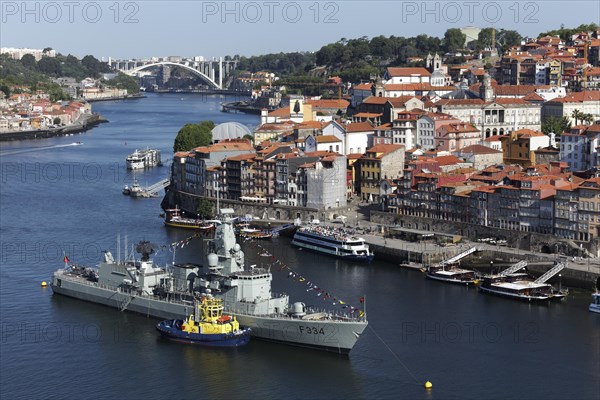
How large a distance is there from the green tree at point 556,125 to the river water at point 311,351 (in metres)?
12.2

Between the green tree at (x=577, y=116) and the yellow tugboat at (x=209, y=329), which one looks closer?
the yellow tugboat at (x=209, y=329)

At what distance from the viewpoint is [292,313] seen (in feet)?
63.7

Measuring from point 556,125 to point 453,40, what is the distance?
25510 millimetres

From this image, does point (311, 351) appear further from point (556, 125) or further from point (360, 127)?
point (556, 125)

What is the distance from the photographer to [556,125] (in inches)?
1467

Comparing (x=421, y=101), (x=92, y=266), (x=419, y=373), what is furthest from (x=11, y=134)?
(x=419, y=373)

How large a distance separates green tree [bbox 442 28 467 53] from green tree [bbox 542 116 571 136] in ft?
77.7

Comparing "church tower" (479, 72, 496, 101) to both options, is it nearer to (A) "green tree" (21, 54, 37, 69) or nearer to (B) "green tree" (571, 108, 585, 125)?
(B) "green tree" (571, 108, 585, 125)

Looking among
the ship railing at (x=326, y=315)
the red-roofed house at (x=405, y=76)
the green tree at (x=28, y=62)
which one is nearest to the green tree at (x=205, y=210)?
the ship railing at (x=326, y=315)

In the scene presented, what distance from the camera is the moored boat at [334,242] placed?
85.6 feet

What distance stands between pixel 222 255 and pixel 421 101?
67.3 ft

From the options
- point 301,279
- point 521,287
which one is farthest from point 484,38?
point 521,287

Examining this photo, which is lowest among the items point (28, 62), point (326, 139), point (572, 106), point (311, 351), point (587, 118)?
point (311, 351)

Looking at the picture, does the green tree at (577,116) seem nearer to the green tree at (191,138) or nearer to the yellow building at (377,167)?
the yellow building at (377,167)
